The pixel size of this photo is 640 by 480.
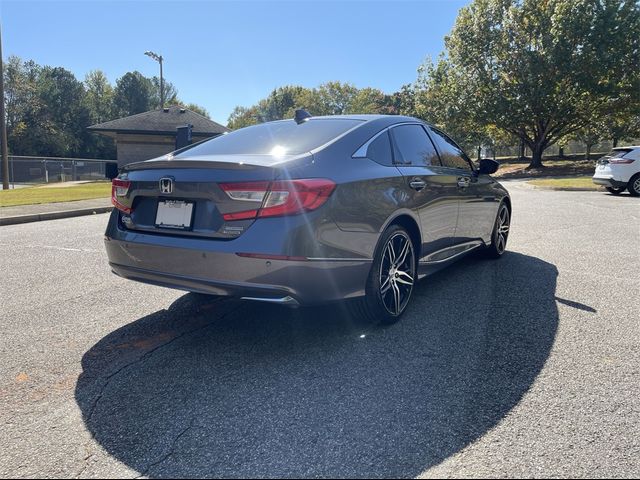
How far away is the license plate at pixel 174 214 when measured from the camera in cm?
306

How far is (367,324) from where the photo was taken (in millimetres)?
3707

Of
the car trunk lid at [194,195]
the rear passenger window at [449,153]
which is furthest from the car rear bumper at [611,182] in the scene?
the car trunk lid at [194,195]

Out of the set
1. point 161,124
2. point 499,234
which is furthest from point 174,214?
point 161,124

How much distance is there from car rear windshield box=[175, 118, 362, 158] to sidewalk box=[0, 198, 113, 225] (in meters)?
8.06

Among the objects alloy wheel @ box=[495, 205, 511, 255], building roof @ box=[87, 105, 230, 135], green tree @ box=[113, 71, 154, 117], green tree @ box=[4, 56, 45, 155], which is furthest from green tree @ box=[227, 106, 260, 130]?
alloy wheel @ box=[495, 205, 511, 255]

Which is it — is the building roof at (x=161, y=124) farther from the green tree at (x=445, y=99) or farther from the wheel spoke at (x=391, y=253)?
the wheel spoke at (x=391, y=253)

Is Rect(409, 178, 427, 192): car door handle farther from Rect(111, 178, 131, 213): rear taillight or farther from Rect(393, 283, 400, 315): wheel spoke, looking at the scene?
Rect(111, 178, 131, 213): rear taillight

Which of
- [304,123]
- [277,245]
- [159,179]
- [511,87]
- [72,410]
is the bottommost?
[72,410]

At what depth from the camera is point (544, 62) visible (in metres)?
27.5

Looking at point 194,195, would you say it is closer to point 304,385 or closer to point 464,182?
point 304,385

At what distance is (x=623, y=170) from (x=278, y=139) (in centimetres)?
1531

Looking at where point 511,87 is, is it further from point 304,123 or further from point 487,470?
point 487,470

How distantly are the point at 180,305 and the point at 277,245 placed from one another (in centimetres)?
180

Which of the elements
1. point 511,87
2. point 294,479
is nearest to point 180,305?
point 294,479
